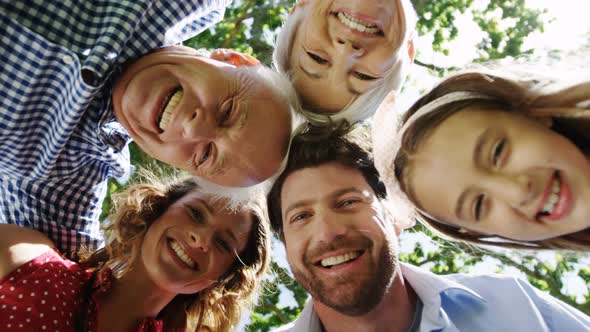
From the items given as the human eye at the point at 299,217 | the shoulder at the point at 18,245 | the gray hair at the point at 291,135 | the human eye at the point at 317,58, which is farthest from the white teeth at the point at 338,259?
the shoulder at the point at 18,245

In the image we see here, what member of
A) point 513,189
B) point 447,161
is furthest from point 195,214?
point 513,189

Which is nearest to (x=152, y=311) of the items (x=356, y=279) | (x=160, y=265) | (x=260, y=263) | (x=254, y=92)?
(x=160, y=265)

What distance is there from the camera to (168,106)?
2508mm

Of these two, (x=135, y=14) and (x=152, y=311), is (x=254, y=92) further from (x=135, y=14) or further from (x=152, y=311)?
(x=152, y=311)

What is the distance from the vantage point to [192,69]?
8.20 feet

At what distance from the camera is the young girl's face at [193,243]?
3027 millimetres

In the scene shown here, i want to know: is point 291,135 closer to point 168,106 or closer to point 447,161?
point 168,106

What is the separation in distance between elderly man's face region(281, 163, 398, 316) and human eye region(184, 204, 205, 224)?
51 centimetres

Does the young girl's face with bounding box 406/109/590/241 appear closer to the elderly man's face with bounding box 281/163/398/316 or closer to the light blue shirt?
the elderly man's face with bounding box 281/163/398/316

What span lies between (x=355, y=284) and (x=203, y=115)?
3.86ft

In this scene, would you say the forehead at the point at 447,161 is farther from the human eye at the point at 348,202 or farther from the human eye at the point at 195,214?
the human eye at the point at 195,214

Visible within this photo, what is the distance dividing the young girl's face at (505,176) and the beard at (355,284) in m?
0.68

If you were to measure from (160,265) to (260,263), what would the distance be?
0.73 m

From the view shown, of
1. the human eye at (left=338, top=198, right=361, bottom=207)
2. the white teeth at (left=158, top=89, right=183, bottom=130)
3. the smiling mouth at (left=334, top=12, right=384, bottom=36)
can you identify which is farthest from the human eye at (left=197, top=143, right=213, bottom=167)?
the smiling mouth at (left=334, top=12, right=384, bottom=36)
